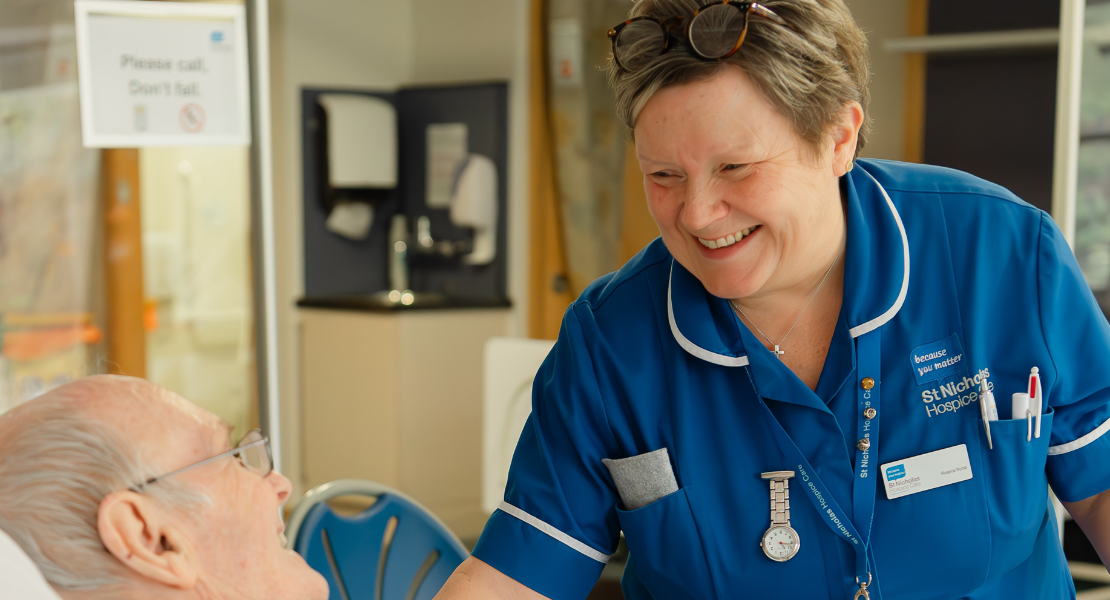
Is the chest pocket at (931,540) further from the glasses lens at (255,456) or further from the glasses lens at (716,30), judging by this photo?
the glasses lens at (255,456)

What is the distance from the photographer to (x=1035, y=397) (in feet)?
3.62

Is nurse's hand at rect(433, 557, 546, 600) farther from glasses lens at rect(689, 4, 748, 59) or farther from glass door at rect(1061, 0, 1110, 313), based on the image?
glass door at rect(1061, 0, 1110, 313)

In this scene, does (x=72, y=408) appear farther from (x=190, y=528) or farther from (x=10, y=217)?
(x=10, y=217)

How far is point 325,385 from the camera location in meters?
4.43

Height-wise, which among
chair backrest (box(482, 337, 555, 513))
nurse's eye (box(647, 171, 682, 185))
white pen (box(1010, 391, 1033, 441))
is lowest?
chair backrest (box(482, 337, 555, 513))

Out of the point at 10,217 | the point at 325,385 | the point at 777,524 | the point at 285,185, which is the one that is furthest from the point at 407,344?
the point at 777,524

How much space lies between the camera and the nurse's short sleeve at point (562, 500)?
1169mm

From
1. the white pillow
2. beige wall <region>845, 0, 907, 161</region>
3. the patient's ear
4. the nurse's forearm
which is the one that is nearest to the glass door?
beige wall <region>845, 0, 907, 161</region>

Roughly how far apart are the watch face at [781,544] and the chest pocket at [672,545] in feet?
0.25

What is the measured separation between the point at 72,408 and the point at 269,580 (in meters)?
0.26

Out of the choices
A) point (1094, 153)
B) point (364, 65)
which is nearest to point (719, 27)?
point (1094, 153)

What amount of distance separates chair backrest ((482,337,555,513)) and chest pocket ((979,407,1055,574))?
1831mm

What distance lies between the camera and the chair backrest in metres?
2.88

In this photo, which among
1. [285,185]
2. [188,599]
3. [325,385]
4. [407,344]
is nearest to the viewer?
[188,599]
